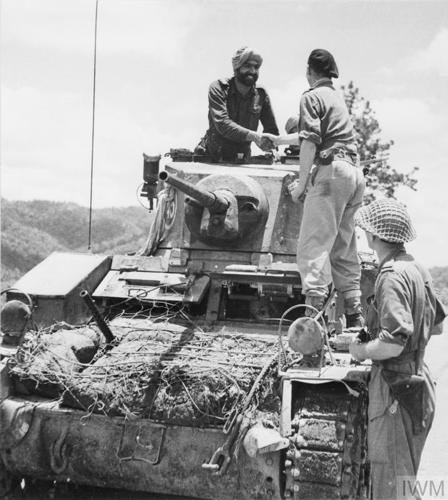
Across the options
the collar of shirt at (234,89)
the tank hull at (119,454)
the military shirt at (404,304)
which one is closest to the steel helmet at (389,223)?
the military shirt at (404,304)

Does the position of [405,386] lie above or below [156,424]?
above

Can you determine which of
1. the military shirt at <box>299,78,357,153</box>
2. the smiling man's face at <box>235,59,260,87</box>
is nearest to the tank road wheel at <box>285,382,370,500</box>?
the military shirt at <box>299,78,357,153</box>

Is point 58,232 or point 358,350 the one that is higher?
point 358,350

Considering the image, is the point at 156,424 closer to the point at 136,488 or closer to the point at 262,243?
the point at 136,488

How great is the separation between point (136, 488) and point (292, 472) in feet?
4.50

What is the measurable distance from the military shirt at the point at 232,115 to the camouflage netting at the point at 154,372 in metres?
2.43

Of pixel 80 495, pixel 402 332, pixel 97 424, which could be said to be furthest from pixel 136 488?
pixel 402 332

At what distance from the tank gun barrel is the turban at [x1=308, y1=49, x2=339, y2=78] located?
1376 mm

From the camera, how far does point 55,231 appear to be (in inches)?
1266

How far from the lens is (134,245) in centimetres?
2817

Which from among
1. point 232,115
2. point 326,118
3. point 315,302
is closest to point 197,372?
point 315,302

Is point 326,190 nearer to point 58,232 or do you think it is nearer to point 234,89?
point 234,89

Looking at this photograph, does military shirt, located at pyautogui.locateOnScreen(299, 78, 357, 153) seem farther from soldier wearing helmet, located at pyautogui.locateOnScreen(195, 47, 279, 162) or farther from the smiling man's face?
the smiling man's face

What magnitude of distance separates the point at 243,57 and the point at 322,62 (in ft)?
6.23
